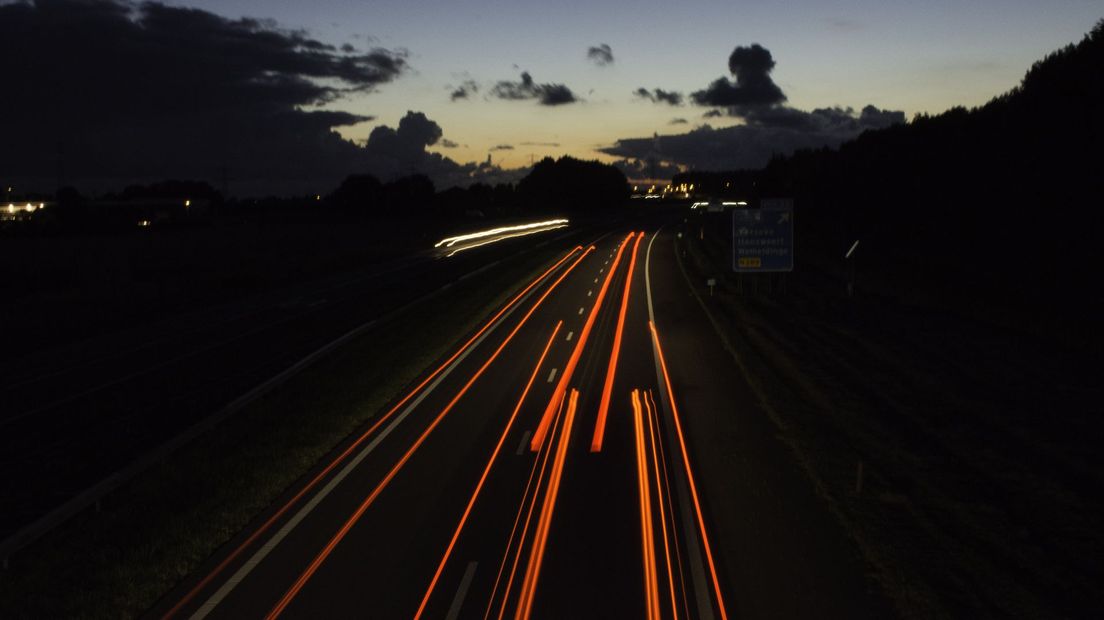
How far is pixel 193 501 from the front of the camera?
13.6 m

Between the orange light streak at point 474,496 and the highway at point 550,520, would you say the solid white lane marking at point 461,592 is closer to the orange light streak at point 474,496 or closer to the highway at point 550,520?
the highway at point 550,520

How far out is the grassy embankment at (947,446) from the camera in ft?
33.8

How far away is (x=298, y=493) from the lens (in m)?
13.8

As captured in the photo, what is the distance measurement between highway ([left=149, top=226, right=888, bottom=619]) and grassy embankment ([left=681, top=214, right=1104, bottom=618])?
81 cm

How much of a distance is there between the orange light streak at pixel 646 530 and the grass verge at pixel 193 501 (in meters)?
5.94

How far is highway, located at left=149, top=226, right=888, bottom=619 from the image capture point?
32.1ft

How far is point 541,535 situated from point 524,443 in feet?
15.9

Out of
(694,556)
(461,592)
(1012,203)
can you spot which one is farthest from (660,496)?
(1012,203)

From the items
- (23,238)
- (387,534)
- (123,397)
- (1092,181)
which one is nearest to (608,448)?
(387,534)

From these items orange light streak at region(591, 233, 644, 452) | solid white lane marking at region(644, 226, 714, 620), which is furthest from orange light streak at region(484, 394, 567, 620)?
solid white lane marking at region(644, 226, 714, 620)

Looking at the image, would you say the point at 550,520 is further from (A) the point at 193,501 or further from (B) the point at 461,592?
(A) the point at 193,501

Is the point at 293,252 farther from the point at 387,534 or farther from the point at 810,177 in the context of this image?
the point at 810,177

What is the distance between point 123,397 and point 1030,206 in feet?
125

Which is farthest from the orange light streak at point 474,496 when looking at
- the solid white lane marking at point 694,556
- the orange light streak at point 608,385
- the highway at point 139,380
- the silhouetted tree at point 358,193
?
Answer: the silhouetted tree at point 358,193
